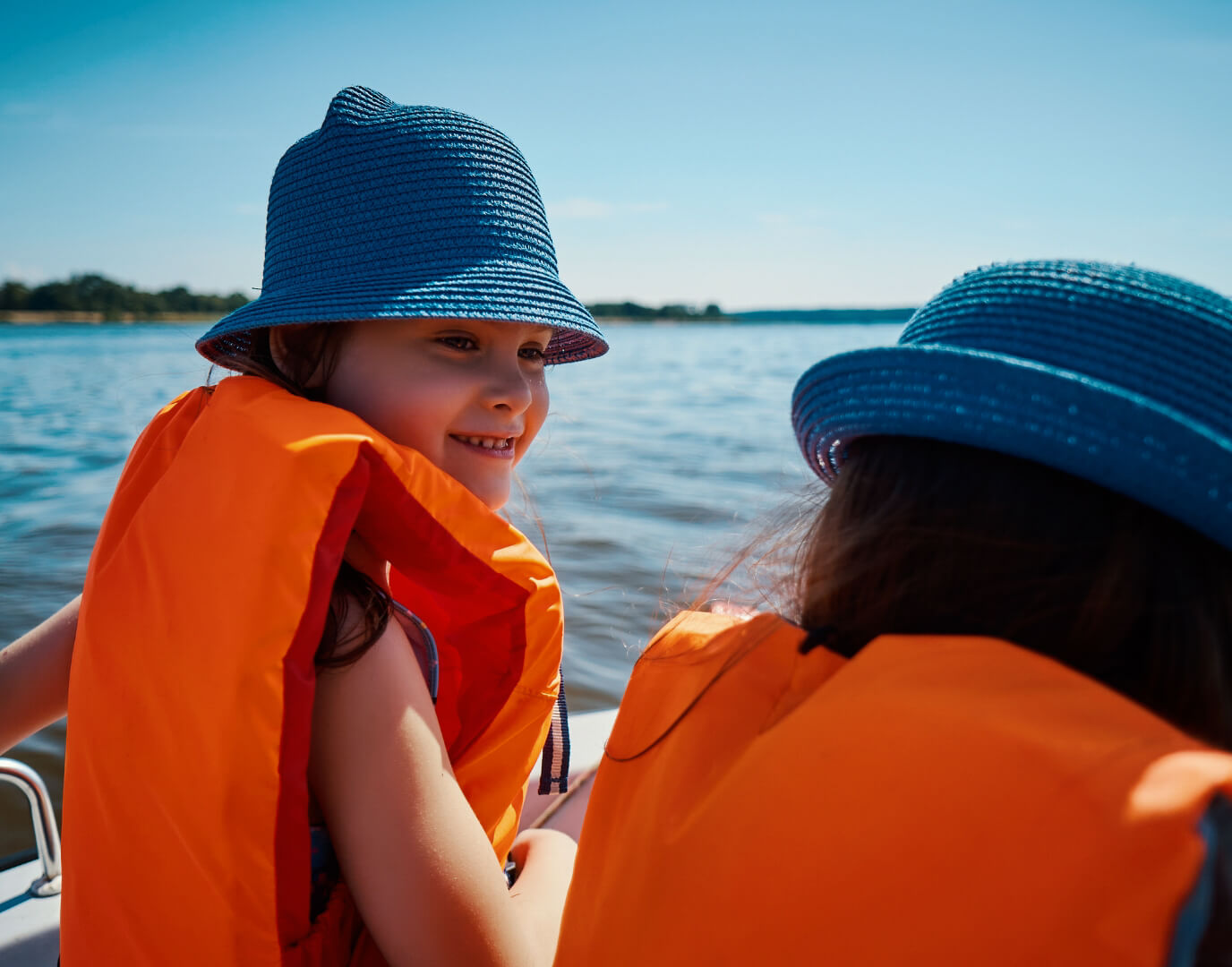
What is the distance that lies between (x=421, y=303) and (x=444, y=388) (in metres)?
0.17

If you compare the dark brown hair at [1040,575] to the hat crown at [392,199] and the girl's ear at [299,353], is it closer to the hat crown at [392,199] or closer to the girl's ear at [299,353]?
the hat crown at [392,199]

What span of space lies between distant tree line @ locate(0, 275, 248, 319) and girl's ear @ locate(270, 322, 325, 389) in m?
39.4

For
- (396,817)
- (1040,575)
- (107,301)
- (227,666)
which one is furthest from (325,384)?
(107,301)

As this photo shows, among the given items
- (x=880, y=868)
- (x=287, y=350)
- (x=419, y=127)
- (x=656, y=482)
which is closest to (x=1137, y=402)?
(x=880, y=868)

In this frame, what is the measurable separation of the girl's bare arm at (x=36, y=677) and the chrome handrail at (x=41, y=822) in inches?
12.4

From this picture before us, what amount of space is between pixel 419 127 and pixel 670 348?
2764 cm

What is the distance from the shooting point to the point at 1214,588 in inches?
30.4

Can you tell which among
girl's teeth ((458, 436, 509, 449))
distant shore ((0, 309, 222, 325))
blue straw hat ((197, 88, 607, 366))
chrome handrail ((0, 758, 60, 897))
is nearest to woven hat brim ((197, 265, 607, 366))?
blue straw hat ((197, 88, 607, 366))

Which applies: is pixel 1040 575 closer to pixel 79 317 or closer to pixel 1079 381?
pixel 1079 381

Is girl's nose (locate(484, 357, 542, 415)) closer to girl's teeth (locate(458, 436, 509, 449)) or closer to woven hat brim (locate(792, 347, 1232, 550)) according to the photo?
girl's teeth (locate(458, 436, 509, 449))

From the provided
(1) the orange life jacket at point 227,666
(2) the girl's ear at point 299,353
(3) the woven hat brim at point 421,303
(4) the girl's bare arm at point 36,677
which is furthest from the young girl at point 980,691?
(4) the girl's bare arm at point 36,677

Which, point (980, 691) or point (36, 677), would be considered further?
point (36, 677)

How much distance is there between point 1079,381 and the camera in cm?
75

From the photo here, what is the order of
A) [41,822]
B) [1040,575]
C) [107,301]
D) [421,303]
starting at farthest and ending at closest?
[107,301], [41,822], [421,303], [1040,575]
